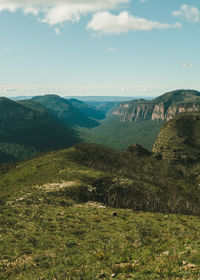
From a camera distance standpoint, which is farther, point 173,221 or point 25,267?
point 173,221

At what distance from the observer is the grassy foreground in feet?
57.2

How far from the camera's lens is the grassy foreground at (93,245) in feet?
57.2

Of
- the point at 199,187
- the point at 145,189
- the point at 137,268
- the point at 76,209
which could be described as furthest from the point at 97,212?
the point at 199,187

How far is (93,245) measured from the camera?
25547mm

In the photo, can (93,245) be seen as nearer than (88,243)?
Yes

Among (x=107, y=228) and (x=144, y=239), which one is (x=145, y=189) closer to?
(x=107, y=228)

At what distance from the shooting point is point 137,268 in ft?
57.1

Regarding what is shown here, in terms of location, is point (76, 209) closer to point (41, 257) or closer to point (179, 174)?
point (41, 257)

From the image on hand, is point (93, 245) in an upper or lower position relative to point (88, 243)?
upper

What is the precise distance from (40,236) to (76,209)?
51.1 ft

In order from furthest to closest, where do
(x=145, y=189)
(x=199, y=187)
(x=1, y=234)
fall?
(x=199, y=187) → (x=145, y=189) → (x=1, y=234)

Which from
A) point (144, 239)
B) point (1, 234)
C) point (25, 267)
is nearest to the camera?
point (25, 267)

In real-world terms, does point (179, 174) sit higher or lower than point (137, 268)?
lower

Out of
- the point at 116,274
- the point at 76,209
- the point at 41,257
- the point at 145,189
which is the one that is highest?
the point at 116,274
